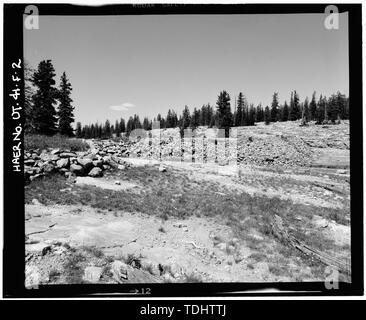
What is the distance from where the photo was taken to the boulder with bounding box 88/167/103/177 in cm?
624

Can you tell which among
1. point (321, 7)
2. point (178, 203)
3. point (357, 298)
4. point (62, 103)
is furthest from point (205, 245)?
point (321, 7)

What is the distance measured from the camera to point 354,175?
5.82 metres

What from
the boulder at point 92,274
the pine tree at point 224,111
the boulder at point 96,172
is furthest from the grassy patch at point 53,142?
the pine tree at point 224,111

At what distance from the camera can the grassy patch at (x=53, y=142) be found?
571 cm

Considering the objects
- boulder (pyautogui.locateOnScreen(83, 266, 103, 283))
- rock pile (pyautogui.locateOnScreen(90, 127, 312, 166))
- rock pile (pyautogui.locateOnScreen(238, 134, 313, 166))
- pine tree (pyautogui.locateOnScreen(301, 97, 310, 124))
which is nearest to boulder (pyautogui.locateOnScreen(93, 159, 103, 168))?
rock pile (pyautogui.locateOnScreen(90, 127, 312, 166))

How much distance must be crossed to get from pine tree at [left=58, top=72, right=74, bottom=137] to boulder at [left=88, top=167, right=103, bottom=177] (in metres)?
1.01

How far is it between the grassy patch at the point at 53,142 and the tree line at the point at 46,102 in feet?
0.39

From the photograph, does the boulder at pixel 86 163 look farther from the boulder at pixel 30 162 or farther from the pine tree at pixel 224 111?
the pine tree at pixel 224 111

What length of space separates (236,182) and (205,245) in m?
1.66

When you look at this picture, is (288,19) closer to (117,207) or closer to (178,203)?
(178,203)

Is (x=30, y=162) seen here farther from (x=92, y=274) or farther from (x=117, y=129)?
(x=92, y=274)

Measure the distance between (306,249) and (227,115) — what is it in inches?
141

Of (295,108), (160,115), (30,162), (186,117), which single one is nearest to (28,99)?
(30,162)
